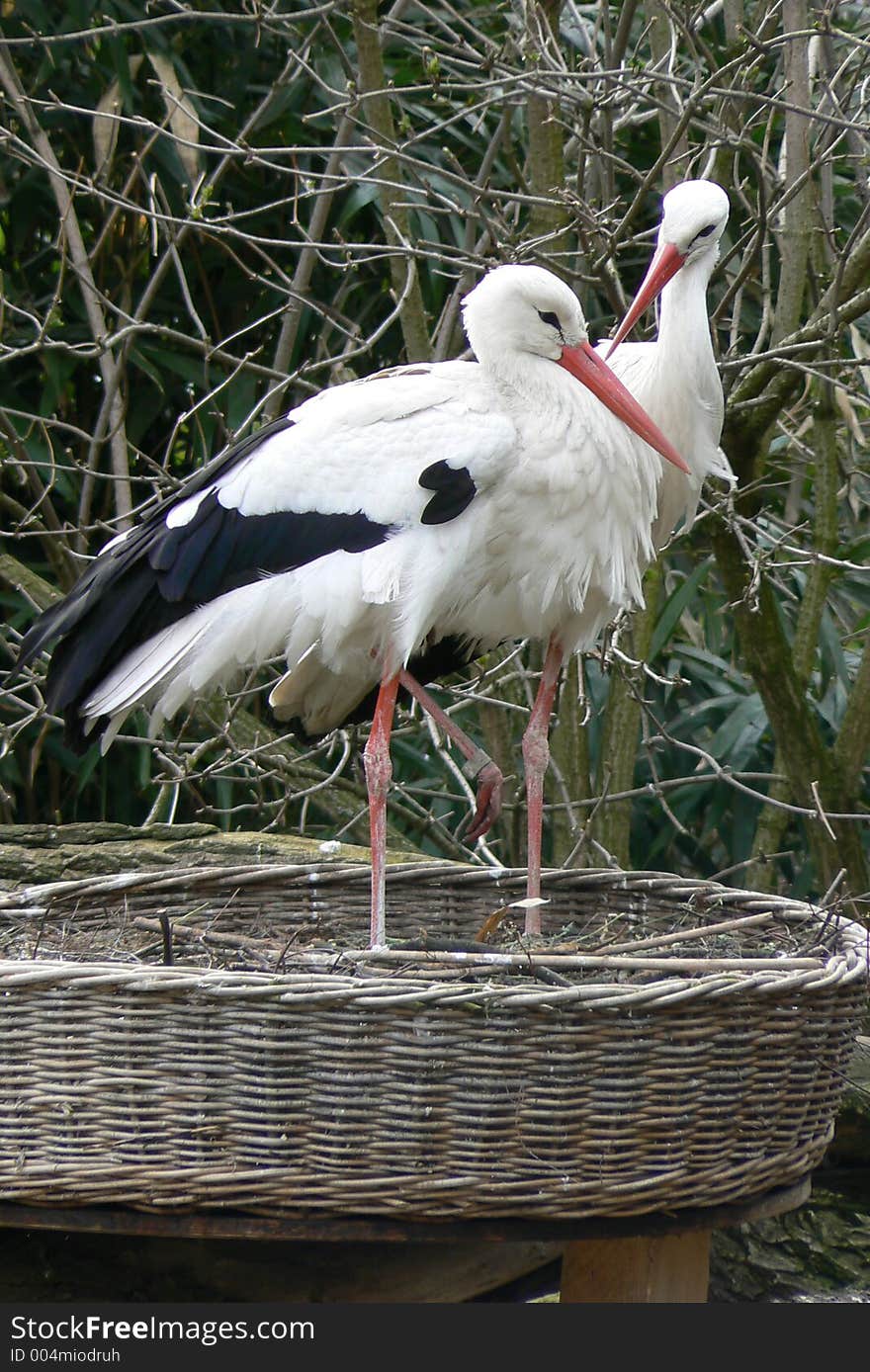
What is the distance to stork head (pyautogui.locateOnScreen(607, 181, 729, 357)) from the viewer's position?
2652mm

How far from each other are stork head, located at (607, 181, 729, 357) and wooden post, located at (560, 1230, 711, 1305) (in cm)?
143

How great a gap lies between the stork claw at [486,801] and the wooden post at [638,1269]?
0.98 meters

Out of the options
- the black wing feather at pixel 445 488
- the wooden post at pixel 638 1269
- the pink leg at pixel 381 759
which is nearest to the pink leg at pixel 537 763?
the pink leg at pixel 381 759

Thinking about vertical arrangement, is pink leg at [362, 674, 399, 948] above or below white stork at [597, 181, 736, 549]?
below

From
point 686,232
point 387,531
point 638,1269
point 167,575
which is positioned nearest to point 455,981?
point 638,1269

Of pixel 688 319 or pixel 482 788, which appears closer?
pixel 688 319

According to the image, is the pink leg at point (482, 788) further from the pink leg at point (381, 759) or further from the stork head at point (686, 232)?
the stork head at point (686, 232)

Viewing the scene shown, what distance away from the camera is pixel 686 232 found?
8.72 feet

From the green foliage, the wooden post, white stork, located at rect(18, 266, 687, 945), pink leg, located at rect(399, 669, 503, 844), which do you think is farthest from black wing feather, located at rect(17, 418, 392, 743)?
the wooden post

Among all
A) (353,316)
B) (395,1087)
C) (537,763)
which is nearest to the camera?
(395,1087)

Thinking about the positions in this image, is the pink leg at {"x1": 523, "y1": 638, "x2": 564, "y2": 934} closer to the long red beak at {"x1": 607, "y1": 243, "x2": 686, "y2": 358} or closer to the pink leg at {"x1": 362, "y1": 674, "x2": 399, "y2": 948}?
the pink leg at {"x1": 362, "y1": 674, "x2": 399, "y2": 948}

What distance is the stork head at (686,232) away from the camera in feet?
8.70

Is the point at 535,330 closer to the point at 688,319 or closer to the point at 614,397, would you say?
the point at 614,397

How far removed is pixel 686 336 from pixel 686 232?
0.52 feet
